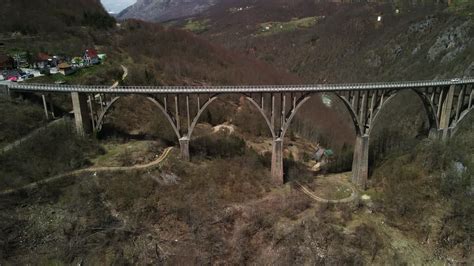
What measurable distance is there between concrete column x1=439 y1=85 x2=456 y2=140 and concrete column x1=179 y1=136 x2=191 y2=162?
44.7 meters

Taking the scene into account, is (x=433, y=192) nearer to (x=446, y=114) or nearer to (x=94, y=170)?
(x=446, y=114)

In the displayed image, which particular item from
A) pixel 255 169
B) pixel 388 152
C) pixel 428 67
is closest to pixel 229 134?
pixel 255 169

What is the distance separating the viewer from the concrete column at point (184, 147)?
5147 cm

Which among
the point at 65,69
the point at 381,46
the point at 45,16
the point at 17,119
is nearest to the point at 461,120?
the point at 17,119

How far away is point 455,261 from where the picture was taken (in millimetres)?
36938

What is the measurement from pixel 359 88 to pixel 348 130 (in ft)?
141

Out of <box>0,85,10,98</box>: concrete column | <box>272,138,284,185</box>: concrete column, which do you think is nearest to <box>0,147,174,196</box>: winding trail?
<box>272,138,284,185</box>: concrete column

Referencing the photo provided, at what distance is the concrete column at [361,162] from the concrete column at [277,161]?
12.5 metres

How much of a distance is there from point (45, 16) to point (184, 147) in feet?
258

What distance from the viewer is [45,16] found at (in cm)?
10206

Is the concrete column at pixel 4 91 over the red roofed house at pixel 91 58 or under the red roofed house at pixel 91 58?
under

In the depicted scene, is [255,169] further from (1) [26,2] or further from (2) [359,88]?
(1) [26,2]

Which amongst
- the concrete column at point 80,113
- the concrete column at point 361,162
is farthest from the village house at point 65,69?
the concrete column at point 361,162

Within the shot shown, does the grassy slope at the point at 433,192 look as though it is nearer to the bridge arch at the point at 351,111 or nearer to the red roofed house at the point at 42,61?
the bridge arch at the point at 351,111
